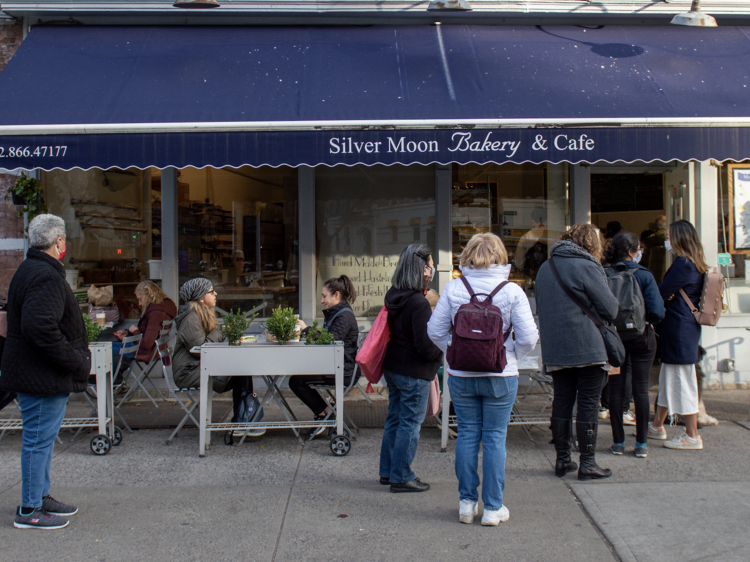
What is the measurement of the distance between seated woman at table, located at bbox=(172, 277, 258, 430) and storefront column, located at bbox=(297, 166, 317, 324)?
2.24 meters

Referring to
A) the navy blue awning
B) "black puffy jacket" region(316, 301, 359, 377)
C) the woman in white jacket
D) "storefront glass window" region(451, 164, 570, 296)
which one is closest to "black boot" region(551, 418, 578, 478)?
the woman in white jacket

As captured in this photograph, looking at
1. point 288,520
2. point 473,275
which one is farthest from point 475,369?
point 288,520

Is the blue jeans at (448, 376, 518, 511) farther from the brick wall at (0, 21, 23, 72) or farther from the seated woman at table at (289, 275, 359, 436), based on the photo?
the brick wall at (0, 21, 23, 72)

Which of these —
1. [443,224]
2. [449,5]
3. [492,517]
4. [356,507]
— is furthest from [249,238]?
[492,517]

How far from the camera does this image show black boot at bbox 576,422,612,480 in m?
4.43

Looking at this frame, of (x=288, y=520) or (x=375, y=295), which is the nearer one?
(x=288, y=520)

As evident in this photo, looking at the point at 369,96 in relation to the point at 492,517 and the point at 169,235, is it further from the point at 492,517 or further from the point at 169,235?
the point at 492,517

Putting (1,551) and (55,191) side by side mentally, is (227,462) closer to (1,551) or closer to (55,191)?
(1,551)

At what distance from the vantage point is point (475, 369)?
140 inches

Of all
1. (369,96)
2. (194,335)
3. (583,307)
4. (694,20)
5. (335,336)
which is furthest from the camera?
(694,20)

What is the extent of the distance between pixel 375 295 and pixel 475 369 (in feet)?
14.6

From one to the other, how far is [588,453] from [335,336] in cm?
224

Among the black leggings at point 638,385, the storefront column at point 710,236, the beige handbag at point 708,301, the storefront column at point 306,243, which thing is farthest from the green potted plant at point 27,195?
Result: the storefront column at point 710,236

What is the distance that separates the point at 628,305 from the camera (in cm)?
473
